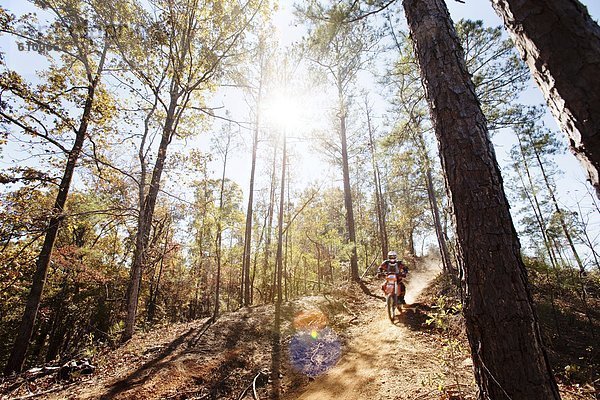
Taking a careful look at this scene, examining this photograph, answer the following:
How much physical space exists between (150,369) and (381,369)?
15.0ft

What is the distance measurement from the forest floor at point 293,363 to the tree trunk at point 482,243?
1.29 metres

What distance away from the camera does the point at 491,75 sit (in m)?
8.68

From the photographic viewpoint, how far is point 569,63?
1.36 m

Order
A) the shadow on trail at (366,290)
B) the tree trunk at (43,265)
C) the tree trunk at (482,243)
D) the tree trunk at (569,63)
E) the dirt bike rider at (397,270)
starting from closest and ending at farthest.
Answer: the tree trunk at (569,63), the tree trunk at (482,243), the dirt bike rider at (397,270), the tree trunk at (43,265), the shadow on trail at (366,290)

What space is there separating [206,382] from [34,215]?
5889mm

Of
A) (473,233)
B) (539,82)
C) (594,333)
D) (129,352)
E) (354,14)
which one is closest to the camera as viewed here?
(539,82)

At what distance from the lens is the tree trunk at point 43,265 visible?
7664 mm

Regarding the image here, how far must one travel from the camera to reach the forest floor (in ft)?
12.9

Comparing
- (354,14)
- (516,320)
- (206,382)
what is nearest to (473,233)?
(516,320)

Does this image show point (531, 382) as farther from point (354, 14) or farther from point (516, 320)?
point (354, 14)

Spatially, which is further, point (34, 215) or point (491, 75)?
point (491, 75)

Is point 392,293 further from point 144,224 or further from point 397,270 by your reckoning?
point 144,224

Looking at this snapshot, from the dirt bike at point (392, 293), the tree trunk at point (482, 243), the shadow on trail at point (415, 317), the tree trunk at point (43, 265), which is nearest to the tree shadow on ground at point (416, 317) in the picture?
the shadow on trail at point (415, 317)

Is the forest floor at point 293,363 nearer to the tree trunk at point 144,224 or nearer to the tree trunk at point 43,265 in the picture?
the tree trunk at point 144,224
